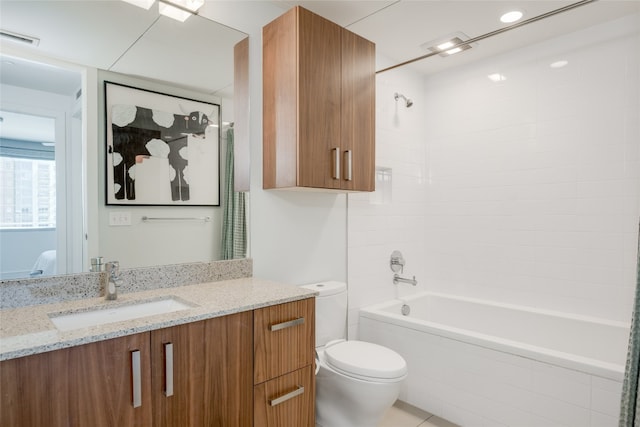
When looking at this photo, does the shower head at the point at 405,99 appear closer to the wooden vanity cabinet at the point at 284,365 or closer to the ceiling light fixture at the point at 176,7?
the ceiling light fixture at the point at 176,7

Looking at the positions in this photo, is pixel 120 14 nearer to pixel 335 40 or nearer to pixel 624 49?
pixel 335 40

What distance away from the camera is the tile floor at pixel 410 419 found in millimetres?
2232

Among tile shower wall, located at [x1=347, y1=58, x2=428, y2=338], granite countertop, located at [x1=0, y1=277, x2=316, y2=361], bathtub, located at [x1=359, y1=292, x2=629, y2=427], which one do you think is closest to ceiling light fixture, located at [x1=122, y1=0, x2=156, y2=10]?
granite countertop, located at [x1=0, y1=277, x2=316, y2=361]

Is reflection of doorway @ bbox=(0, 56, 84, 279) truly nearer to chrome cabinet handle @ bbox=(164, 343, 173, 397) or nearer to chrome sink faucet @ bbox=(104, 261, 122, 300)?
chrome sink faucet @ bbox=(104, 261, 122, 300)

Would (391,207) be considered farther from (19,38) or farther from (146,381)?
(19,38)

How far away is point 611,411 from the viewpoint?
1.70 metres

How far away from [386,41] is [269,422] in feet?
8.09

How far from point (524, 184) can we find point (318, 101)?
5.80ft

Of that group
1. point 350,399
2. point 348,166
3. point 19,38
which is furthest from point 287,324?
point 19,38

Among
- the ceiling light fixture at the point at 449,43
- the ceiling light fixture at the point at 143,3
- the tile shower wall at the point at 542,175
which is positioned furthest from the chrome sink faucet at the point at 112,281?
the tile shower wall at the point at 542,175

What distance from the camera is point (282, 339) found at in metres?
1.52

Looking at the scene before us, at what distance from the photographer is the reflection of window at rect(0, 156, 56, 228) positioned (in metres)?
1.39

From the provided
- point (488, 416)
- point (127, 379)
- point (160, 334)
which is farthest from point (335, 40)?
point (488, 416)

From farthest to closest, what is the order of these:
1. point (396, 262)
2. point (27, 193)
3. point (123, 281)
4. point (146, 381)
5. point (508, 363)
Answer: point (396, 262)
point (508, 363)
point (123, 281)
point (27, 193)
point (146, 381)
